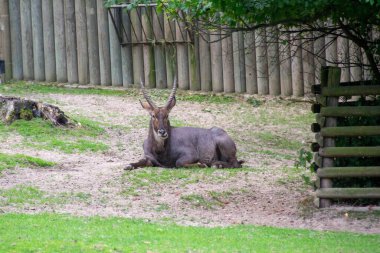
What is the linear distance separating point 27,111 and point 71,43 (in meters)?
5.30

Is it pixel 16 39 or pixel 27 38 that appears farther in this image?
pixel 16 39

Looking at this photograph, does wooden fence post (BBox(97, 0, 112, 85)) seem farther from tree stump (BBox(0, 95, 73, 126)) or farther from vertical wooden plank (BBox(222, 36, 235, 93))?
tree stump (BBox(0, 95, 73, 126))

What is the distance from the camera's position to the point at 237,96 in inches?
796

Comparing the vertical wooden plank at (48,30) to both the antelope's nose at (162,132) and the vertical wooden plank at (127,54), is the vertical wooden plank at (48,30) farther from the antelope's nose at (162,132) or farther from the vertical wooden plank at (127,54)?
the antelope's nose at (162,132)

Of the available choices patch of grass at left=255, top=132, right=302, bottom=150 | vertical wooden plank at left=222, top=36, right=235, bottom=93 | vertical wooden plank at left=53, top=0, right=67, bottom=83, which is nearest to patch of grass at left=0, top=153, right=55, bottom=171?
patch of grass at left=255, top=132, right=302, bottom=150

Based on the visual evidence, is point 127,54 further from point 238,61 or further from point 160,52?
point 238,61

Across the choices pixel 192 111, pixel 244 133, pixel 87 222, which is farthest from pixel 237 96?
pixel 87 222

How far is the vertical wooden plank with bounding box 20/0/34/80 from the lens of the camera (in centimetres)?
2170

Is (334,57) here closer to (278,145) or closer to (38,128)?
(278,145)

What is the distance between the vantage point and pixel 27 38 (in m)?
21.8

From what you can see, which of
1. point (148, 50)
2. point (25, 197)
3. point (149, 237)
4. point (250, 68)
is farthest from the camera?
point (148, 50)

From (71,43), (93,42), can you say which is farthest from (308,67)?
(71,43)

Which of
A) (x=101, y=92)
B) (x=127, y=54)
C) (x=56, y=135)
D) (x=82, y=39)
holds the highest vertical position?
(x=82, y=39)

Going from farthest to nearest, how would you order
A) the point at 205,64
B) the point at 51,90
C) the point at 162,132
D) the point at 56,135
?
the point at 51,90 < the point at 205,64 < the point at 56,135 < the point at 162,132
